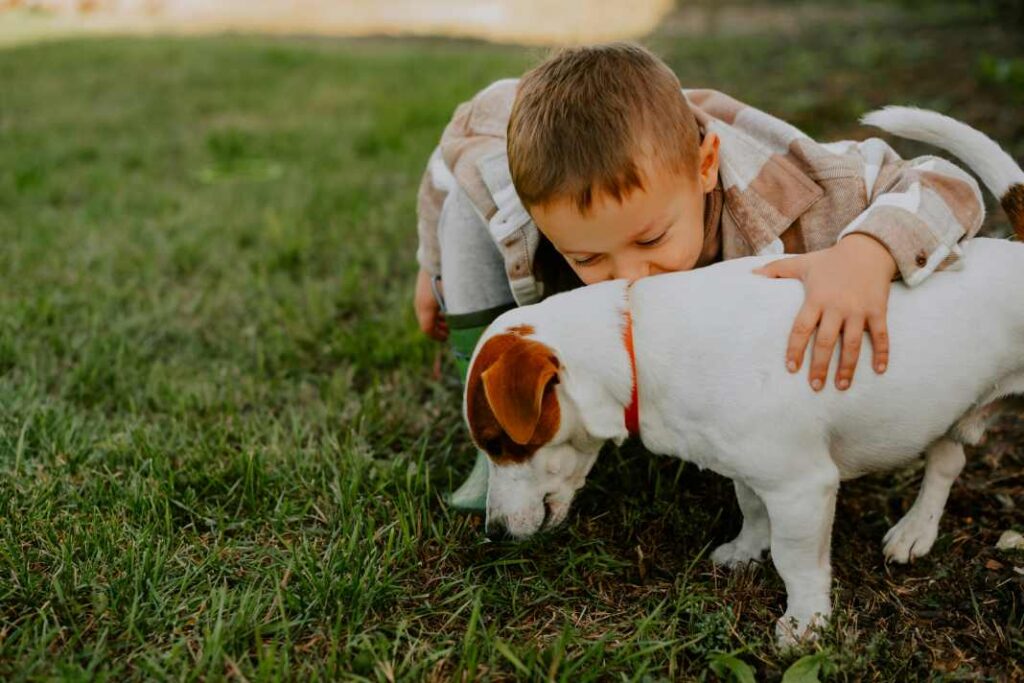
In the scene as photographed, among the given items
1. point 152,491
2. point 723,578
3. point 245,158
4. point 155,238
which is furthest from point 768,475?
point 245,158

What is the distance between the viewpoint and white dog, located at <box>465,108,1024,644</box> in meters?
2.17

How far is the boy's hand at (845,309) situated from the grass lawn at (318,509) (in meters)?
0.66

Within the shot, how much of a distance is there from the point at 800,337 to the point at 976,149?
0.82m

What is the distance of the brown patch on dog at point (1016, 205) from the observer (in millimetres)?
2430

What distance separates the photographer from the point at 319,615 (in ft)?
7.45

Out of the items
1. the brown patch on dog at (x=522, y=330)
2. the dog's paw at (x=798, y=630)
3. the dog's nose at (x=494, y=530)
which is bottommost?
the dog's paw at (x=798, y=630)

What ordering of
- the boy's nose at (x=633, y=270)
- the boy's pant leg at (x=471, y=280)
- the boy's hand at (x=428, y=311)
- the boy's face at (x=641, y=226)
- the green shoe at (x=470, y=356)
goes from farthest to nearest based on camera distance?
1. the boy's hand at (x=428, y=311)
2. the boy's pant leg at (x=471, y=280)
3. the green shoe at (x=470, y=356)
4. the boy's nose at (x=633, y=270)
5. the boy's face at (x=641, y=226)

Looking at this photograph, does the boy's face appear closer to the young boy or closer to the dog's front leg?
the young boy

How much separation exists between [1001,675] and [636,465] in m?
1.16

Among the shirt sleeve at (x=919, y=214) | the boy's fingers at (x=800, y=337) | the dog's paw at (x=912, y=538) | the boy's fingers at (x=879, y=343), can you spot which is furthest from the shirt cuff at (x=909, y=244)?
the dog's paw at (x=912, y=538)

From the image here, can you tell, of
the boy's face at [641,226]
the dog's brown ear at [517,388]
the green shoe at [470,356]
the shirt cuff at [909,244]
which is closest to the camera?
the dog's brown ear at [517,388]

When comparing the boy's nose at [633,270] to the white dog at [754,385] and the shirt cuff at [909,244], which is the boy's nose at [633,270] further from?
the shirt cuff at [909,244]

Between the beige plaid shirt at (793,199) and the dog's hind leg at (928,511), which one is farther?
the dog's hind leg at (928,511)

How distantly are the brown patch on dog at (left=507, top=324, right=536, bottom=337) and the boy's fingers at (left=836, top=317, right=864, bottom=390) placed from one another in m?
0.75
